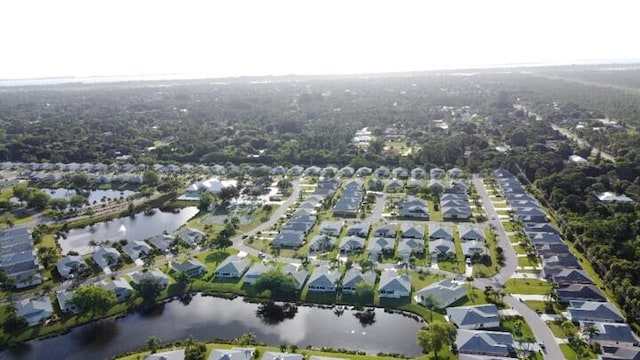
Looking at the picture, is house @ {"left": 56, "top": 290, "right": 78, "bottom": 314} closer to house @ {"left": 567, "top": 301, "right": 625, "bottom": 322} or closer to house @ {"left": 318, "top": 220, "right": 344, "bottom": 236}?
house @ {"left": 318, "top": 220, "right": 344, "bottom": 236}

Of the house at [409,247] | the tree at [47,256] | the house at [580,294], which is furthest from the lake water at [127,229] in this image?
the house at [580,294]

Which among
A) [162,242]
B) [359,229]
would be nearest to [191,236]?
[162,242]

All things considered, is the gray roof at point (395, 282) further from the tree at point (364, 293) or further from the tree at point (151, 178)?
the tree at point (151, 178)

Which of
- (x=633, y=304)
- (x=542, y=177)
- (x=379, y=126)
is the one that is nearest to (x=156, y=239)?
(x=633, y=304)

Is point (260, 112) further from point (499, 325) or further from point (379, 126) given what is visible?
point (499, 325)

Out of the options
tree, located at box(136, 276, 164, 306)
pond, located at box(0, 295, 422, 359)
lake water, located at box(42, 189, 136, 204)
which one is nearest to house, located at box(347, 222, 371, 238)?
pond, located at box(0, 295, 422, 359)
